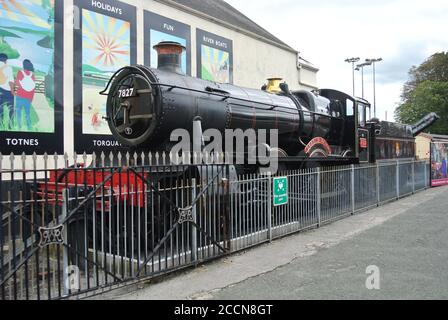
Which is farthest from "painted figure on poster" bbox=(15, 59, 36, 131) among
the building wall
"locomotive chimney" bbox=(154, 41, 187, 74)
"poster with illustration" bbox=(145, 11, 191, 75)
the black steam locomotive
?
"poster with illustration" bbox=(145, 11, 191, 75)

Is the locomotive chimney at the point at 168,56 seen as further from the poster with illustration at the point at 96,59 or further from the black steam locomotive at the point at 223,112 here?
the poster with illustration at the point at 96,59

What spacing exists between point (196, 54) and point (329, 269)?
10055 mm

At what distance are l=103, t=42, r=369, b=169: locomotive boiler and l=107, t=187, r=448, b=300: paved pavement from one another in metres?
2.26

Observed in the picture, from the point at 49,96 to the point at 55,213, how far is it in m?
6.09

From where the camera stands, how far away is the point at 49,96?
387 inches

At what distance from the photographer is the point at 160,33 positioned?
12.8 metres

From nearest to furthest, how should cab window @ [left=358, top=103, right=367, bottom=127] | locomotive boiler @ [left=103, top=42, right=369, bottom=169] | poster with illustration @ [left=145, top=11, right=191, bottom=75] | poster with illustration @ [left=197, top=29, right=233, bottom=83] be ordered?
locomotive boiler @ [left=103, top=42, right=369, bottom=169]
poster with illustration @ [left=145, top=11, right=191, bottom=75]
cab window @ [left=358, top=103, right=367, bottom=127]
poster with illustration @ [left=197, top=29, right=233, bottom=83]

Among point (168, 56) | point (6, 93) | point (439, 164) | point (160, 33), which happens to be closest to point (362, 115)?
point (160, 33)

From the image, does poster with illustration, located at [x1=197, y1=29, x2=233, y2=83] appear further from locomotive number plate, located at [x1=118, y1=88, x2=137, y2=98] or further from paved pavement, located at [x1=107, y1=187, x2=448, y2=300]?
paved pavement, located at [x1=107, y1=187, x2=448, y2=300]

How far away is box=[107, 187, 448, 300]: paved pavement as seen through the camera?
4984mm

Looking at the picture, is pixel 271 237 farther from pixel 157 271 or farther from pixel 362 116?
pixel 362 116

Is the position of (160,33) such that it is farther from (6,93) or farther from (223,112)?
(223,112)

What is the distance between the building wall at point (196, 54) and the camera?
403 inches
